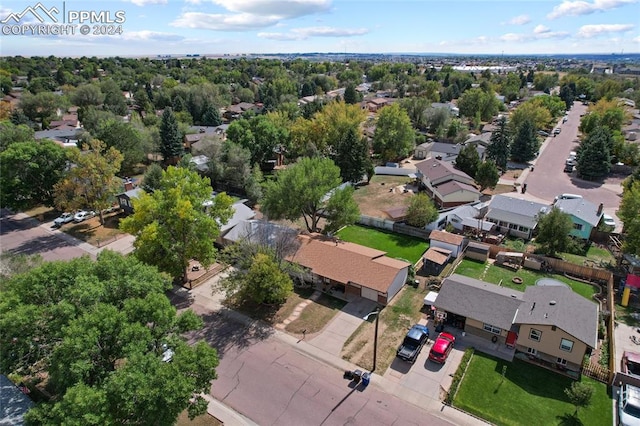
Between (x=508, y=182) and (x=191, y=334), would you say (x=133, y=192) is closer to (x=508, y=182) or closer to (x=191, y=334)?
(x=191, y=334)

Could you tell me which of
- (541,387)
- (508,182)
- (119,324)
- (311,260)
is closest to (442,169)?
(508,182)

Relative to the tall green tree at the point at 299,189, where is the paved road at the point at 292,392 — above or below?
below

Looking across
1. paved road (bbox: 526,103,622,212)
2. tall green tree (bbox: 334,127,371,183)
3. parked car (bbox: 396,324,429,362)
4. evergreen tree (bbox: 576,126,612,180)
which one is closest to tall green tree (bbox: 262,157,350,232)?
tall green tree (bbox: 334,127,371,183)

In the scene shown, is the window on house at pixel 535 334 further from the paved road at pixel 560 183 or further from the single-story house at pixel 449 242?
the paved road at pixel 560 183

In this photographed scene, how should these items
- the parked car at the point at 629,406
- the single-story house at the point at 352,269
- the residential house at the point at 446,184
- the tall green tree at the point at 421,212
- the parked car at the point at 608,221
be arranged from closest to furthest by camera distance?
the parked car at the point at 629,406 < the single-story house at the point at 352,269 < the tall green tree at the point at 421,212 < the parked car at the point at 608,221 < the residential house at the point at 446,184

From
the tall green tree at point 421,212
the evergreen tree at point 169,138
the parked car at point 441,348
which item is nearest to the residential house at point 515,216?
the tall green tree at point 421,212

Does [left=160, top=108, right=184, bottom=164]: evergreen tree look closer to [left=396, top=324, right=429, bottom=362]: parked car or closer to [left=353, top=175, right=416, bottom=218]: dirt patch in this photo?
[left=353, top=175, right=416, bottom=218]: dirt patch

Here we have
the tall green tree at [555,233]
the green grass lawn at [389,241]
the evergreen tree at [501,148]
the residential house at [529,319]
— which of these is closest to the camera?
the residential house at [529,319]

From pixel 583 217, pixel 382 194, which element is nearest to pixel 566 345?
pixel 583 217
